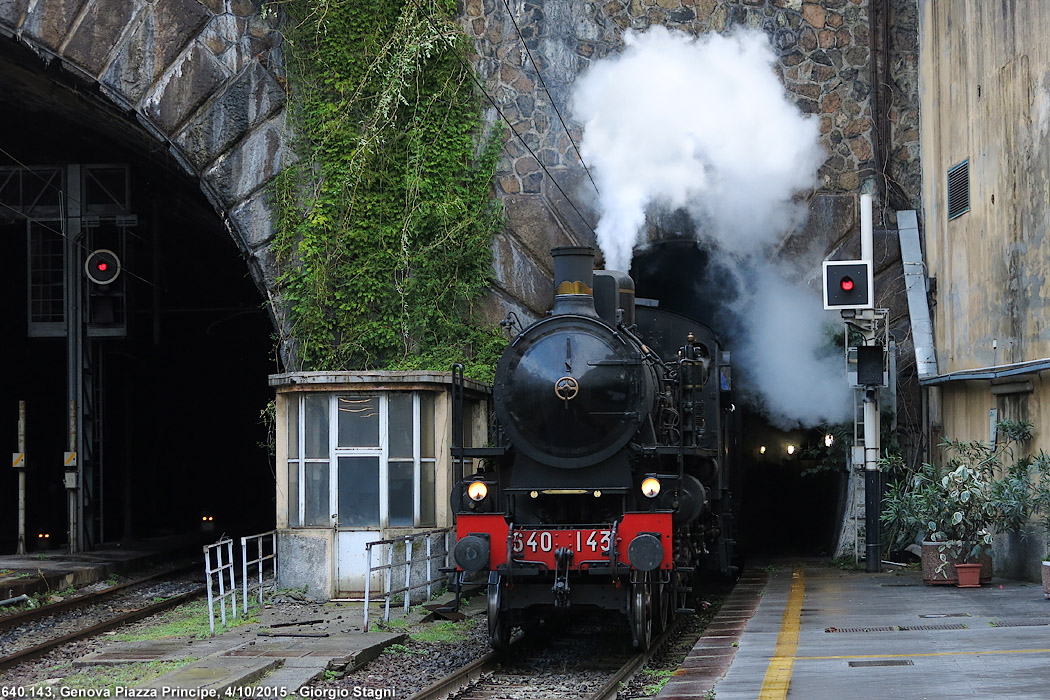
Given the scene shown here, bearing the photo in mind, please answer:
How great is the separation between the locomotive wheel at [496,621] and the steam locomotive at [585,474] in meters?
0.02

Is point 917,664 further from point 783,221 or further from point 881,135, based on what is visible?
point 881,135

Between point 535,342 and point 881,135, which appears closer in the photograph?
point 535,342

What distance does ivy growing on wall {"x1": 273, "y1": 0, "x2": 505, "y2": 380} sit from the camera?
1576cm

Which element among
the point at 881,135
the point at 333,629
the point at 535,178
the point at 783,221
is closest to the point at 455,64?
the point at 535,178

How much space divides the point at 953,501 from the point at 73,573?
37.7 feet

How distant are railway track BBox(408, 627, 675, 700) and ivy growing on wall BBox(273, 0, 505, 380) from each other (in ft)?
19.6

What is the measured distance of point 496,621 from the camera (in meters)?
9.38

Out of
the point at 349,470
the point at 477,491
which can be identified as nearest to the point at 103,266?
the point at 349,470

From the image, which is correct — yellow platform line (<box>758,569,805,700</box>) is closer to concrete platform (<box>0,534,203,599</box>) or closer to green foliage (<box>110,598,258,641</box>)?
green foliage (<box>110,598,258,641</box>)

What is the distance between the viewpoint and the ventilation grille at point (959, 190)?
14492 mm

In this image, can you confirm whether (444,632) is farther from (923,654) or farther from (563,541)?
(923,654)

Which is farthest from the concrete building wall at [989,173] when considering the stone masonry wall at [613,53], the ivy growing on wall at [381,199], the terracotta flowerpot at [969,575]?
the ivy growing on wall at [381,199]

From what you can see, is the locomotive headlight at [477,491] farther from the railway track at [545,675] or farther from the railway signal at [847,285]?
the railway signal at [847,285]

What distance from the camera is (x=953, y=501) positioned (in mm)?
12672
